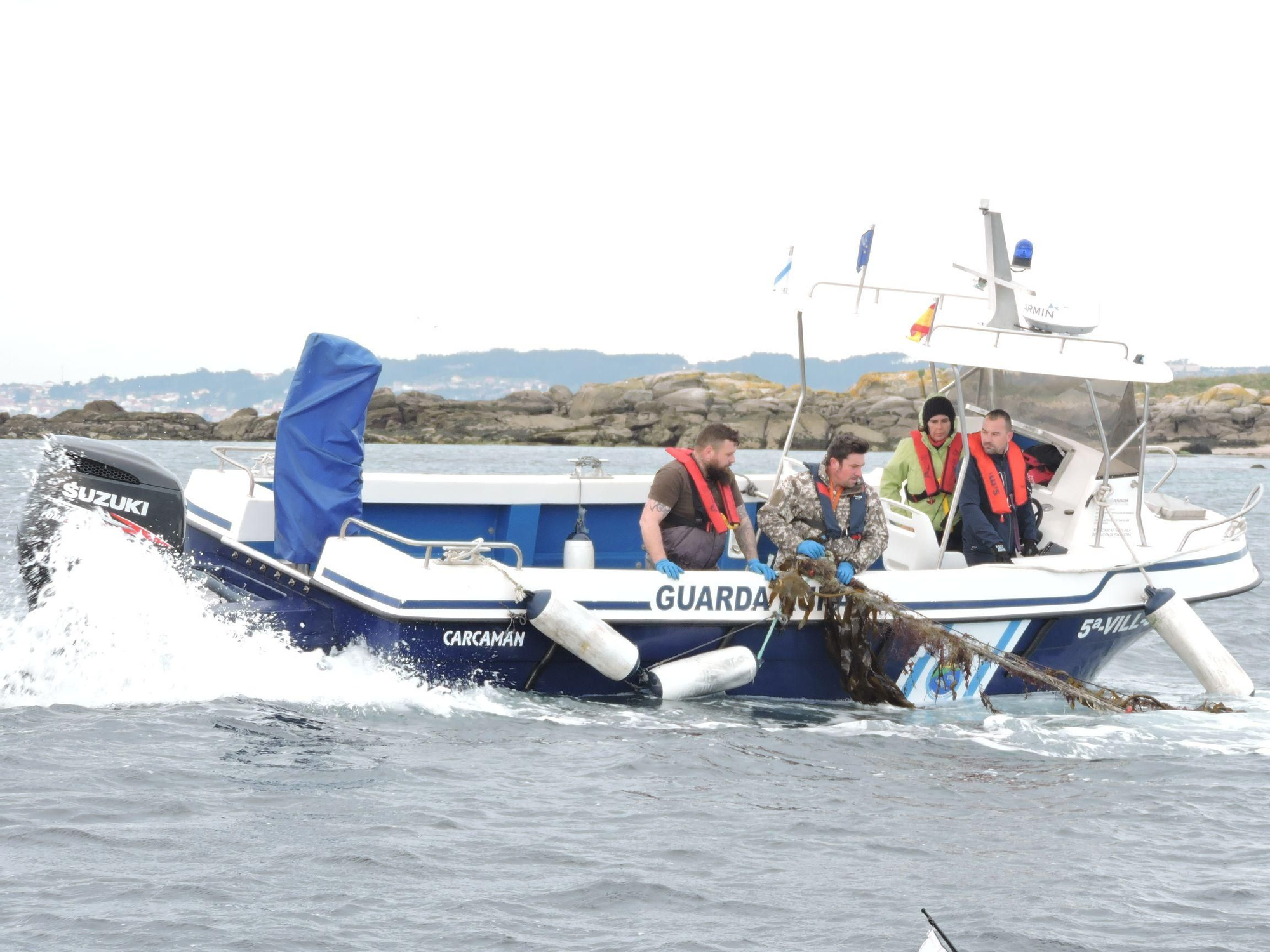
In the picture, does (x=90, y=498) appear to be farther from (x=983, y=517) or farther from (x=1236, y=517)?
(x=1236, y=517)

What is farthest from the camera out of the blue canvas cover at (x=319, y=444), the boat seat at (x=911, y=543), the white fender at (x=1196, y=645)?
the boat seat at (x=911, y=543)

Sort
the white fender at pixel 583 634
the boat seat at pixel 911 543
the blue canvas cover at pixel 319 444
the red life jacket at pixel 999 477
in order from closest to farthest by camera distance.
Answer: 1. the white fender at pixel 583 634
2. the blue canvas cover at pixel 319 444
3. the red life jacket at pixel 999 477
4. the boat seat at pixel 911 543

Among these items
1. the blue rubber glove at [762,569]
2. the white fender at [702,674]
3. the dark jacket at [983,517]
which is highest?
the dark jacket at [983,517]

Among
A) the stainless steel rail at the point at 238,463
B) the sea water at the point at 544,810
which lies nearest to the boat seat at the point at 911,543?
the sea water at the point at 544,810

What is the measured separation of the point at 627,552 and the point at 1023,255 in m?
3.56

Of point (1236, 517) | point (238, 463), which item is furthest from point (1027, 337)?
point (238, 463)

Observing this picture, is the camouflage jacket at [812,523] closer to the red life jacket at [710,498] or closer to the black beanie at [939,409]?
the red life jacket at [710,498]

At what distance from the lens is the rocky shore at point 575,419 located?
66.8 meters

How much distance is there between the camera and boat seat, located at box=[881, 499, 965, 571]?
353 inches

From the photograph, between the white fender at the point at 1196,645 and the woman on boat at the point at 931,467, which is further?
the woman on boat at the point at 931,467

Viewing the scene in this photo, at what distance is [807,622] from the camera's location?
26.7ft

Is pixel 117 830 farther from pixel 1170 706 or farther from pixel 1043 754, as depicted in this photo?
pixel 1170 706

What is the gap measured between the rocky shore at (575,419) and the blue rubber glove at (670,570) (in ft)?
179

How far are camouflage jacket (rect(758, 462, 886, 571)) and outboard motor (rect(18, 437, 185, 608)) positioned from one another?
3.44 meters
